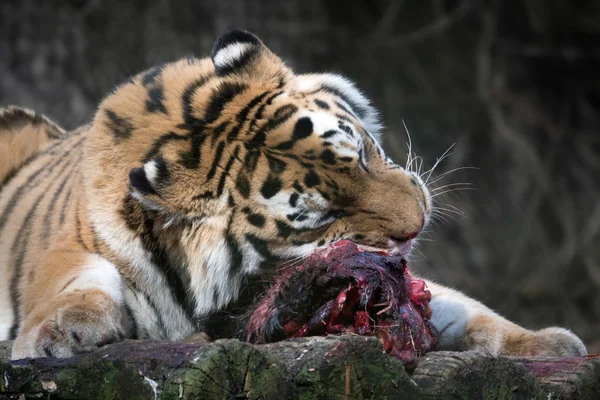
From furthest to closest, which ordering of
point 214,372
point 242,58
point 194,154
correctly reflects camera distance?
point 242,58 < point 194,154 < point 214,372

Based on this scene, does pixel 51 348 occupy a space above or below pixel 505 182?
above

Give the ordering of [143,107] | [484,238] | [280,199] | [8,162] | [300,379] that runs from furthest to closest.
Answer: [484,238], [8,162], [143,107], [280,199], [300,379]

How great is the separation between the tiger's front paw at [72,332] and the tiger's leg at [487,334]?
0.91m

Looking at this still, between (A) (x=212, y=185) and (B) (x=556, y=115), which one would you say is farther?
(B) (x=556, y=115)

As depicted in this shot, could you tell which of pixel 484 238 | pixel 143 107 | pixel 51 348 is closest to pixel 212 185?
pixel 143 107

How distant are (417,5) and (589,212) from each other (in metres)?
2.16

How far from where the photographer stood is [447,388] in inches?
66.7

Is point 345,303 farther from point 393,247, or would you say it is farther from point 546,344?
point 546,344

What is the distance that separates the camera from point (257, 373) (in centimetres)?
156

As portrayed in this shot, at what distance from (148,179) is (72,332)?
1.59ft

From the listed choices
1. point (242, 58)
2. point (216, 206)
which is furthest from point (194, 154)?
point (242, 58)

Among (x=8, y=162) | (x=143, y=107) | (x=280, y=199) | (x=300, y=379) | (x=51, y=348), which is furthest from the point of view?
(x=8, y=162)

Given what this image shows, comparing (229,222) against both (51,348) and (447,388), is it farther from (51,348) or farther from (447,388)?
(447,388)

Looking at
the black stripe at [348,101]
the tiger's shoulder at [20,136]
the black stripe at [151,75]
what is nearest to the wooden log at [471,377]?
the black stripe at [348,101]
